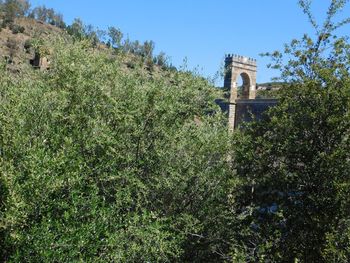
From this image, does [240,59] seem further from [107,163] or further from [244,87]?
[107,163]

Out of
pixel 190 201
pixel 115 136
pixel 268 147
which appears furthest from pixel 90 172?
pixel 268 147

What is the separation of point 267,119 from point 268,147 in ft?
3.48

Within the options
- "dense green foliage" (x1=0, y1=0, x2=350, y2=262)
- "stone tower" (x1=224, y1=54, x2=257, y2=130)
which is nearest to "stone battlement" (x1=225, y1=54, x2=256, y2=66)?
"stone tower" (x1=224, y1=54, x2=257, y2=130)

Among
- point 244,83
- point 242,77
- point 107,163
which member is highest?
point 242,77

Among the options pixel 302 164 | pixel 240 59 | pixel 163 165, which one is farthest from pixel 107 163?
pixel 240 59

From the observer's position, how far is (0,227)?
7094mm

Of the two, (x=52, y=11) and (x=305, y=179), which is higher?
(x=52, y=11)

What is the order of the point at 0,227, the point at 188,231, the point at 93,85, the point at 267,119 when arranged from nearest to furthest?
the point at 0,227, the point at 93,85, the point at 188,231, the point at 267,119

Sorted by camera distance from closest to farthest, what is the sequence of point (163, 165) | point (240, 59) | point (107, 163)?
point (107, 163), point (163, 165), point (240, 59)

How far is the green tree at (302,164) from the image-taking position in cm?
882

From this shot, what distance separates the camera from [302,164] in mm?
9461

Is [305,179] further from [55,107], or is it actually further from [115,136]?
[55,107]

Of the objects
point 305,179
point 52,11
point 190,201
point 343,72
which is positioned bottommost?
point 190,201

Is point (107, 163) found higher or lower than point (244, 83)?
lower
